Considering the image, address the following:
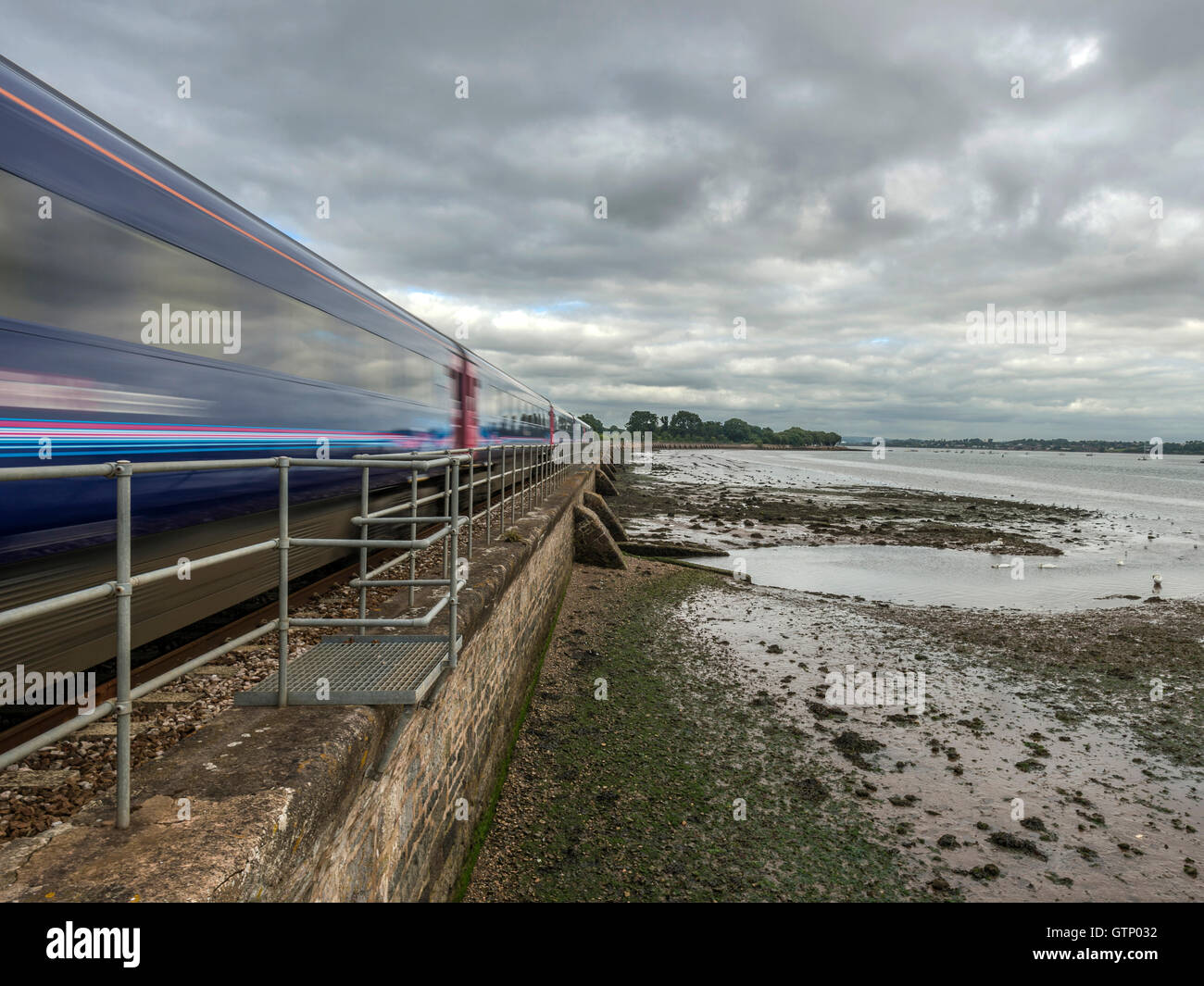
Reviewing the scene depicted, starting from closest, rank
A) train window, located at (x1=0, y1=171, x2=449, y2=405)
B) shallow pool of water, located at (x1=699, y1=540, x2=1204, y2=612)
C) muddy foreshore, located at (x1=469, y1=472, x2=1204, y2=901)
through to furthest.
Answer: train window, located at (x1=0, y1=171, x2=449, y2=405)
muddy foreshore, located at (x1=469, y1=472, x2=1204, y2=901)
shallow pool of water, located at (x1=699, y1=540, x2=1204, y2=612)

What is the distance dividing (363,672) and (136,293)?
2966mm

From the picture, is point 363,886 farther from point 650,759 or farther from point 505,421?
point 505,421

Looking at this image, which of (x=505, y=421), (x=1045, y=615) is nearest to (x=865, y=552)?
(x=1045, y=615)

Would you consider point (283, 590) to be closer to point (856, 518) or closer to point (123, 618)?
point (123, 618)

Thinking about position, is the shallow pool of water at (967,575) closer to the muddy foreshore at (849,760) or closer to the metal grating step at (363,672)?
the muddy foreshore at (849,760)

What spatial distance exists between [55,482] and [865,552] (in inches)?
843

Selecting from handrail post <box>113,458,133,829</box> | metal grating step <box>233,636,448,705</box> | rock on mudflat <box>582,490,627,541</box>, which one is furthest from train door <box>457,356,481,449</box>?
handrail post <box>113,458,133,829</box>

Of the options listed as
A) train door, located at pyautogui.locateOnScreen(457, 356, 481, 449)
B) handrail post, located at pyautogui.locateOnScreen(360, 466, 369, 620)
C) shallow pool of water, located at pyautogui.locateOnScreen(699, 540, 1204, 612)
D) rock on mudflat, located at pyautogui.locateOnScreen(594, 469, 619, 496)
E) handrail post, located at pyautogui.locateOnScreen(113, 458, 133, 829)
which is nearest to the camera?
handrail post, located at pyautogui.locateOnScreen(113, 458, 133, 829)

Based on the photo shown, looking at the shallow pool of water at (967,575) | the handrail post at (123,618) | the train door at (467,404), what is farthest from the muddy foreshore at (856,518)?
the handrail post at (123,618)

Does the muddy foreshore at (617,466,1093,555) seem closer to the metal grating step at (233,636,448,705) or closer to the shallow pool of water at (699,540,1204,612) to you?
the shallow pool of water at (699,540,1204,612)

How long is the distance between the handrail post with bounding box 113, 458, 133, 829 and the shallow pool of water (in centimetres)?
1473

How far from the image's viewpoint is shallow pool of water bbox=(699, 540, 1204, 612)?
15.6 meters

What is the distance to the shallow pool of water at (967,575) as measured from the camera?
1559cm

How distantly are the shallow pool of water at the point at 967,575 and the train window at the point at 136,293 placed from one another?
1214 centimetres
